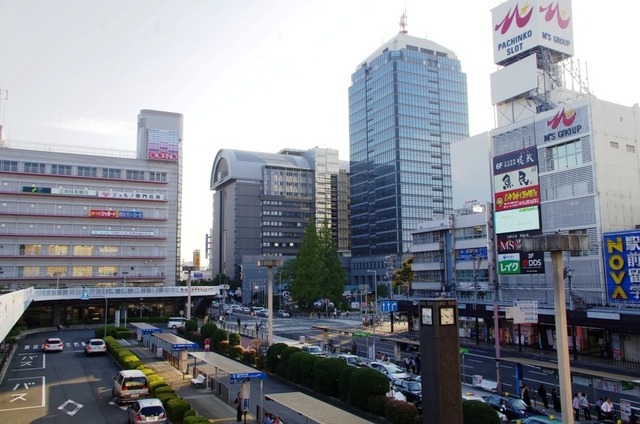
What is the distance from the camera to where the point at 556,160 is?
192 feet

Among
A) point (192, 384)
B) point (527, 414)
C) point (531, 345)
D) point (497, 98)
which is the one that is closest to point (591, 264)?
point (531, 345)

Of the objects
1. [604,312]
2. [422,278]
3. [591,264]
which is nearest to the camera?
[604,312]

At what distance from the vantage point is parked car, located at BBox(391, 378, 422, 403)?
99.9 ft

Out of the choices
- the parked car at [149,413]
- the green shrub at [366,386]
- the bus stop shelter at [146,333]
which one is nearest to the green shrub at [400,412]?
the green shrub at [366,386]

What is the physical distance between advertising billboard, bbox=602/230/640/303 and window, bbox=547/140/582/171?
953 cm

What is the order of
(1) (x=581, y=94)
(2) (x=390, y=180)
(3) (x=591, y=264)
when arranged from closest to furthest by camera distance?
(3) (x=591, y=264) → (1) (x=581, y=94) → (2) (x=390, y=180)

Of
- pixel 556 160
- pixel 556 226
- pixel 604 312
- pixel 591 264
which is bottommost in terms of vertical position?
pixel 604 312

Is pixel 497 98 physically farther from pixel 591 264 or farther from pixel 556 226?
pixel 591 264

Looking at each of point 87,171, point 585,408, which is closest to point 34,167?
point 87,171

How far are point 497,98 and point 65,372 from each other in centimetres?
5928

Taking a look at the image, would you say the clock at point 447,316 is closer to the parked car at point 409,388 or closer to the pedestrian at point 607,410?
the parked car at point 409,388

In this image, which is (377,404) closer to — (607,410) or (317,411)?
(317,411)

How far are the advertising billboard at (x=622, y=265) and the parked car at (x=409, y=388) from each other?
26199mm

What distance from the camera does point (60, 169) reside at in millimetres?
94812
